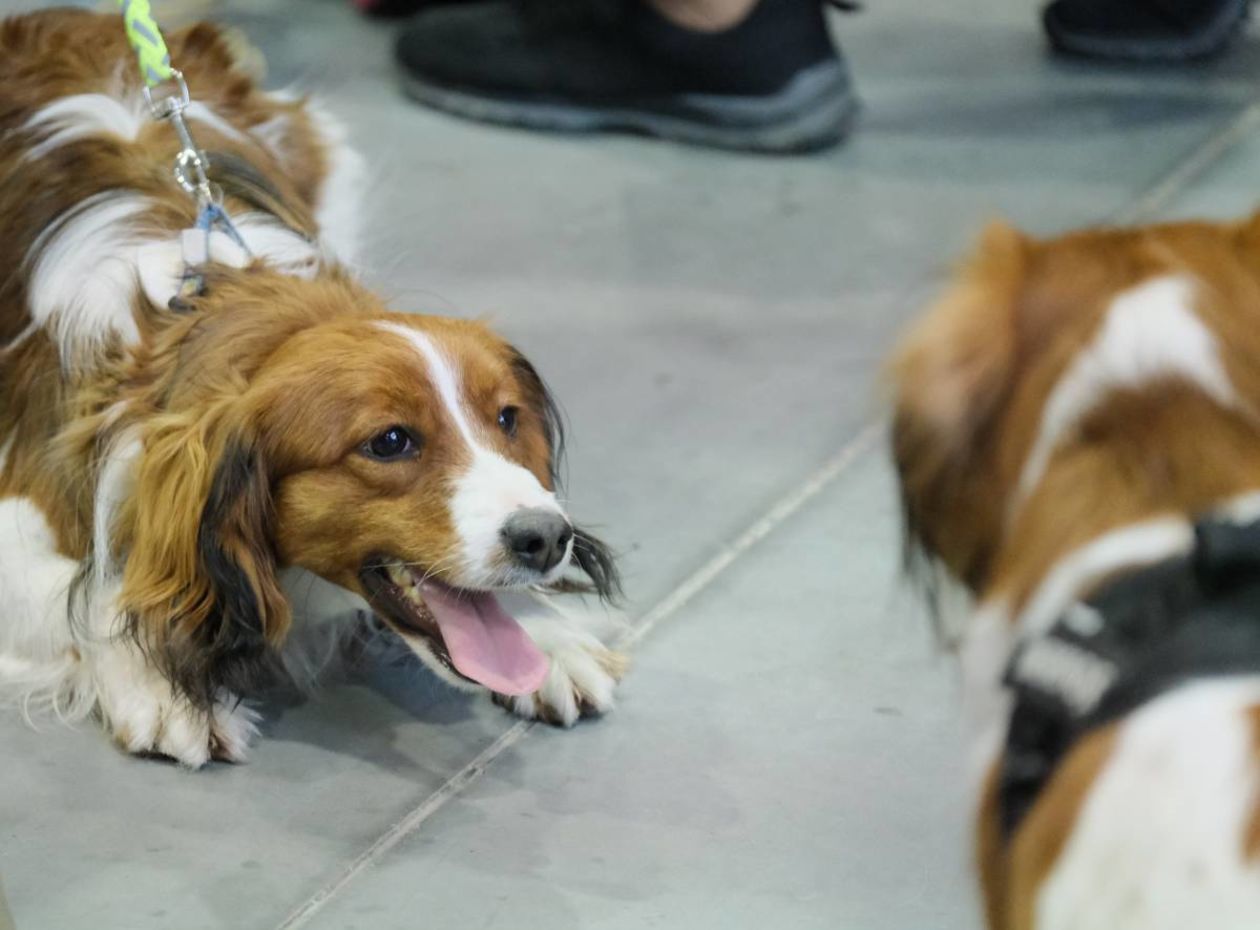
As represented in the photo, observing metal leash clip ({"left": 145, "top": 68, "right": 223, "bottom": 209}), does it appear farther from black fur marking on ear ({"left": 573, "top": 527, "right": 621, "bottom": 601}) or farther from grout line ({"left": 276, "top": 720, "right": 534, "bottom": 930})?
grout line ({"left": 276, "top": 720, "right": 534, "bottom": 930})

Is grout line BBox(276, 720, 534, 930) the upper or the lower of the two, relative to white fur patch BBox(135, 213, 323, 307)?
lower

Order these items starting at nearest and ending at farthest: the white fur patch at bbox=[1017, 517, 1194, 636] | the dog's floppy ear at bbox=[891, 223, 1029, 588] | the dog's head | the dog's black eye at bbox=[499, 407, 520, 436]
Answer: the white fur patch at bbox=[1017, 517, 1194, 636]
the dog's floppy ear at bbox=[891, 223, 1029, 588]
the dog's head
the dog's black eye at bbox=[499, 407, 520, 436]

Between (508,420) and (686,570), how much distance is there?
538mm

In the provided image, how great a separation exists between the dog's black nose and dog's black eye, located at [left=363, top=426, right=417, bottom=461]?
0.17 m

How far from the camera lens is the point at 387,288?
3.47 meters

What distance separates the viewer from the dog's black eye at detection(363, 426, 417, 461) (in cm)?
228

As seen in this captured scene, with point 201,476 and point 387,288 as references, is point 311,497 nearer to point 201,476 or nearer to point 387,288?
point 201,476

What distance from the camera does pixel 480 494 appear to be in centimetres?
227

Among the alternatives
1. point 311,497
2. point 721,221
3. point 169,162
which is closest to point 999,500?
point 311,497

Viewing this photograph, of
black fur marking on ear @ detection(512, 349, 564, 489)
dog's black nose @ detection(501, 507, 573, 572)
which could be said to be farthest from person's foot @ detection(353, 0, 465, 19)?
dog's black nose @ detection(501, 507, 573, 572)

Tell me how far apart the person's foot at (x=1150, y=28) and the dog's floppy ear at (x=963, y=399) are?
11.3 ft

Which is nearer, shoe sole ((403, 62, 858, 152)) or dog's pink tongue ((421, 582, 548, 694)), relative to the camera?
dog's pink tongue ((421, 582, 548, 694))

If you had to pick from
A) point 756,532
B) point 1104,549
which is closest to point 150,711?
point 756,532

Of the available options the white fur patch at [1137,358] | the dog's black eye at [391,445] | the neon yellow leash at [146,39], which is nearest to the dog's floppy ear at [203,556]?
the dog's black eye at [391,445]
